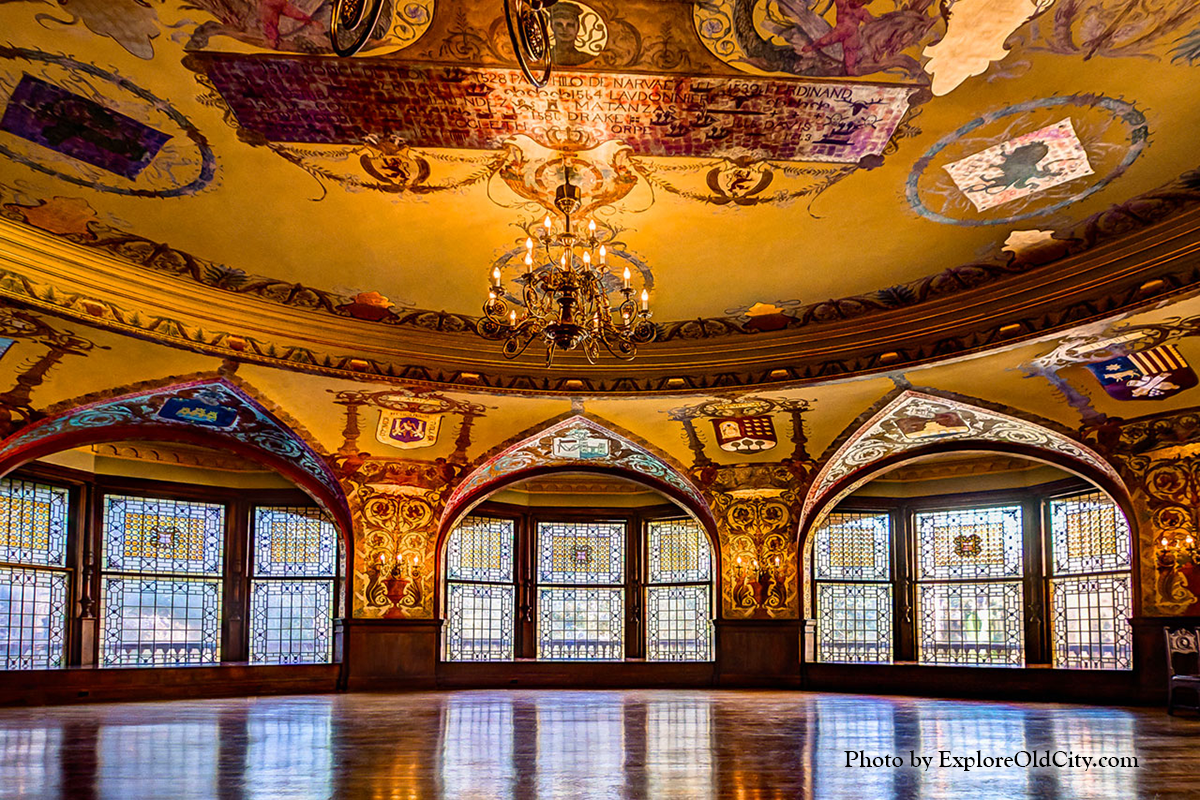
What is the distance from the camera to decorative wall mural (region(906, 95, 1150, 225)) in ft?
22.2

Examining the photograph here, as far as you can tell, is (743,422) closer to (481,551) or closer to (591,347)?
(591,347)

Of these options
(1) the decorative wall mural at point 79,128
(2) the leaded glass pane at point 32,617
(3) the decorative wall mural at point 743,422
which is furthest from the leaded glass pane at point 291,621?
(1) the decorative wall mural at point 79,128

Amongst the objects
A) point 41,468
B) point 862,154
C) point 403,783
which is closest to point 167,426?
point 41,468

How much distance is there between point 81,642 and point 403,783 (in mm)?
9367

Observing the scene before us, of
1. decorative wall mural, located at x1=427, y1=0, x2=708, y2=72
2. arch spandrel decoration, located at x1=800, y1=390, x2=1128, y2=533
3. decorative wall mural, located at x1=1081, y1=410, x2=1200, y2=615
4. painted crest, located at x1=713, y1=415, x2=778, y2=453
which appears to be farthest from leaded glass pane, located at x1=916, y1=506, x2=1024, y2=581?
decorative wall mural, located at x1=427, y1=0, x2=708, y2=72

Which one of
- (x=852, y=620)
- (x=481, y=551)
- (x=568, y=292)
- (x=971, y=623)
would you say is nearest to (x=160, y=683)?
(x=481, y=551)

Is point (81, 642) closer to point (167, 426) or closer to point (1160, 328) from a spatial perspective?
point (167, 426)

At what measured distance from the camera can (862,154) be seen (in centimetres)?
733

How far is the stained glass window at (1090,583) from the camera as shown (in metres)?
12.8

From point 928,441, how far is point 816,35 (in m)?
8.33

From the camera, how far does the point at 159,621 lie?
1353 cm

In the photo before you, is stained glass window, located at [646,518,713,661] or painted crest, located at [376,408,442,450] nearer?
painted crest, located at [376,408,442,450]

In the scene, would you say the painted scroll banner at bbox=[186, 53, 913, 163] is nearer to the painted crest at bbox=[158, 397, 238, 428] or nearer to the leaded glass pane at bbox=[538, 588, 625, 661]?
the painted crest at bbox=[158, 397, 238, 428]

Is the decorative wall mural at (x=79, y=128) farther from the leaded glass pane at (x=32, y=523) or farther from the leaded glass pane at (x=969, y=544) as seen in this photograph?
the leaded glass pane at (x=969, y=544)
